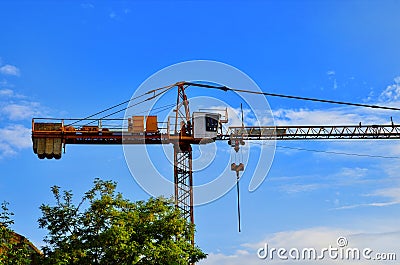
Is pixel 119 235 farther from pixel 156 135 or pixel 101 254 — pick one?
pixel 156 135

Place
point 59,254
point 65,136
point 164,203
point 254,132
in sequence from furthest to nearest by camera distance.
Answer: point 254,132
point 65,136
point 164,203
point 59,254

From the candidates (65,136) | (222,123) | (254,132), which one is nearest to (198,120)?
(222,123)

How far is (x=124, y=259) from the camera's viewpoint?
3288cm

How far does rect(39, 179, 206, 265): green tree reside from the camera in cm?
3275

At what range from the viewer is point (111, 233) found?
1282 inches

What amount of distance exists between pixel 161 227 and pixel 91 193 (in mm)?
4514

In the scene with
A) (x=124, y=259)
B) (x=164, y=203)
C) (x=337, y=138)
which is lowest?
(x=124, y=259)

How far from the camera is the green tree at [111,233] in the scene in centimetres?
3275

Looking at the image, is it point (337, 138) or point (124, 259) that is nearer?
point (124, 259)

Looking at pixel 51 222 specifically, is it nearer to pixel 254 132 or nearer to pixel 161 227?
pixel 161 227

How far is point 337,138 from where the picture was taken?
5034 centimetres

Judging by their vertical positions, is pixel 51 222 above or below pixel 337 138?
below

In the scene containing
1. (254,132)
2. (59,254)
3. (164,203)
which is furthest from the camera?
(254,132)

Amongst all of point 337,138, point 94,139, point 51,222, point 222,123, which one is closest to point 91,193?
point 51,222
